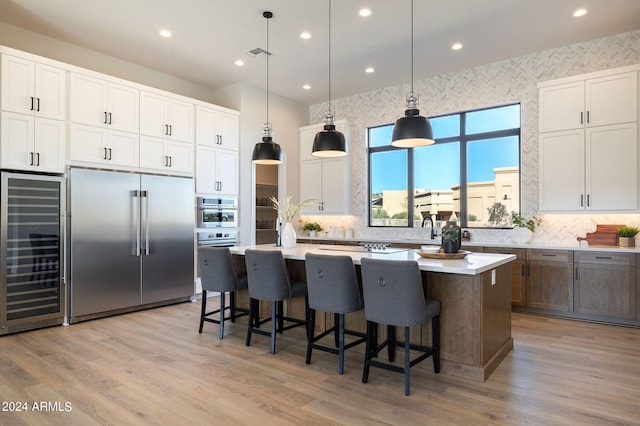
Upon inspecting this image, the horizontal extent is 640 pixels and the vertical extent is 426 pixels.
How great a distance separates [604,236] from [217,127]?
5514 millimetres

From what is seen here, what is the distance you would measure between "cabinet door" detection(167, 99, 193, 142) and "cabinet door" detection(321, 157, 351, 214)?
2482mm

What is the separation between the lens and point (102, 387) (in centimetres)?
288

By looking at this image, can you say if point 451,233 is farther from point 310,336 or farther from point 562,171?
point 562,171

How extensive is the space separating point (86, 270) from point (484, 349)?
14.3 ft

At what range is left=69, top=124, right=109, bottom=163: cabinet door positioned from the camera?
464cm

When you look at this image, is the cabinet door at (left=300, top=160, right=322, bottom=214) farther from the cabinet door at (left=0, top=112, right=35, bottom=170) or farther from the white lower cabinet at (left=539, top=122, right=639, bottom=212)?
the cabinet door at (left=0, top=112, right=35, bottom=170)

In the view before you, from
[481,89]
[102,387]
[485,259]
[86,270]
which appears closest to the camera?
[102,387]

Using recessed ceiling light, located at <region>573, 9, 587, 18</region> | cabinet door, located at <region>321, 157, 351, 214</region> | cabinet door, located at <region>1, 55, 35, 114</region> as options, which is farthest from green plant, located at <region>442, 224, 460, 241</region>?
cabinet door, located at <region>1, 55, 35, 114</region>

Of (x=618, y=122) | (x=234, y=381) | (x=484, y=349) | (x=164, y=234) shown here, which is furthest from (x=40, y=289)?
(x=618, y=122)

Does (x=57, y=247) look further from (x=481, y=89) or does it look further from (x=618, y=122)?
(x=618, y=122)

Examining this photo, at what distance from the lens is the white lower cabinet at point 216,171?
6.05 metres

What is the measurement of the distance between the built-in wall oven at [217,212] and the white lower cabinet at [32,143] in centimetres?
196

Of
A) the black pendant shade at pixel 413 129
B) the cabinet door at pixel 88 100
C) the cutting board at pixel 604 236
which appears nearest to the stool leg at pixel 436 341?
the black pendant shade at pixel 413 129

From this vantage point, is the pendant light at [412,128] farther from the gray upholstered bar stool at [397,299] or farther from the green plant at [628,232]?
the green plant at [628,232]
